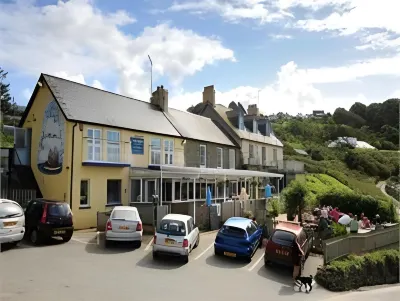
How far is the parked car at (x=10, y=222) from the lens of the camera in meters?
12.5

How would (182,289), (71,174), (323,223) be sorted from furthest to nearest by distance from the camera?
(71,174)
(323,223)
(182,289)

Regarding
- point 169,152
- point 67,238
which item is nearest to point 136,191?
point 169,152

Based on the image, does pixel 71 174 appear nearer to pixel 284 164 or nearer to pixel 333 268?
pixel 333 268

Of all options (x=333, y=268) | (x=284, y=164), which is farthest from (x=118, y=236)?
(x=284, y=164)

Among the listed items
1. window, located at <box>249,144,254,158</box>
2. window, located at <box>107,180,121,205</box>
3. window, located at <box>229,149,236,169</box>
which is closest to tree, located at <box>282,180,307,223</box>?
window, located at <box>107,180,121,205</box>

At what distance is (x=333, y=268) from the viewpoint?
12.9 meters

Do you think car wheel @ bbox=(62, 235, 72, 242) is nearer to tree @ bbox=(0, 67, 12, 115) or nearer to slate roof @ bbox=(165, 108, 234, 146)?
slate roof @ bbox=(165, 108, 234, 146)

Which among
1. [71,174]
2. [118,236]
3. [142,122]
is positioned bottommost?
[118,236]

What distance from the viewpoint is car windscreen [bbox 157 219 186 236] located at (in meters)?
13.5

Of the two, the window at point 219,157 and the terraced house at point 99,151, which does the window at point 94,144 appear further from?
the window at point 219,157

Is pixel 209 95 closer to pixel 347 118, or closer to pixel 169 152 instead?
pixel 169 152

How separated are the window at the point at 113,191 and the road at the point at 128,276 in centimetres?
587

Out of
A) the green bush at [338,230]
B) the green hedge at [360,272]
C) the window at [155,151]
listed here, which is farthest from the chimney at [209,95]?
the green hedge at [360,272]

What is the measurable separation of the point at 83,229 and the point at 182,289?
404 inches
